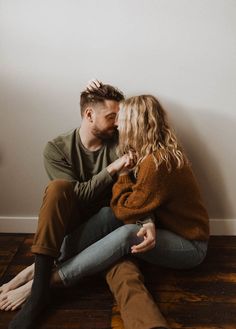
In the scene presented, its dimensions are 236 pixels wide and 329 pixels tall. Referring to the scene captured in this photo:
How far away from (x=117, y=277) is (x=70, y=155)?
0.55 metres

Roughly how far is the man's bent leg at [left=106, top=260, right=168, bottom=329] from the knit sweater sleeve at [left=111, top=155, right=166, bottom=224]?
0.19 metres

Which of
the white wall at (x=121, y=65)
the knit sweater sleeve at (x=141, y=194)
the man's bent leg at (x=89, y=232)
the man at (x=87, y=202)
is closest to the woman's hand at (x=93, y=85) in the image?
the man at (x=87, y=202)

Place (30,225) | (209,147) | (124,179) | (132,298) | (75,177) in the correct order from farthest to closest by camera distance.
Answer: (30,225) → (209,147) → (75,177) → (124,179) → (132,298)

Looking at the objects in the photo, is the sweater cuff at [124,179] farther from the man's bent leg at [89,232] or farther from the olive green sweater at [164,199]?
the man's bent leg at [89,232]

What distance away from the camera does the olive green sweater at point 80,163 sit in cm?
154

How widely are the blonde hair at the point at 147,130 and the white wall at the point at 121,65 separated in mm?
303

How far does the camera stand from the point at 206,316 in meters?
A: 1.35

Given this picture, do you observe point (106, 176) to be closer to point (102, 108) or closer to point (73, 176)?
point (73, 176)

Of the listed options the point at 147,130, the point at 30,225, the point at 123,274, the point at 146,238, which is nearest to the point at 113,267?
the point at 123,274

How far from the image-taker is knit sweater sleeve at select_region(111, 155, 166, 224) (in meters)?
1.34

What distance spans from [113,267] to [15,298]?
389 millimetres

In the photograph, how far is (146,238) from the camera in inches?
54.5

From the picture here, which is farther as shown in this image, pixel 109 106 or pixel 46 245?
pixel 109 106

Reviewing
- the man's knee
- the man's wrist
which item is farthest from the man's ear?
the man's knee
